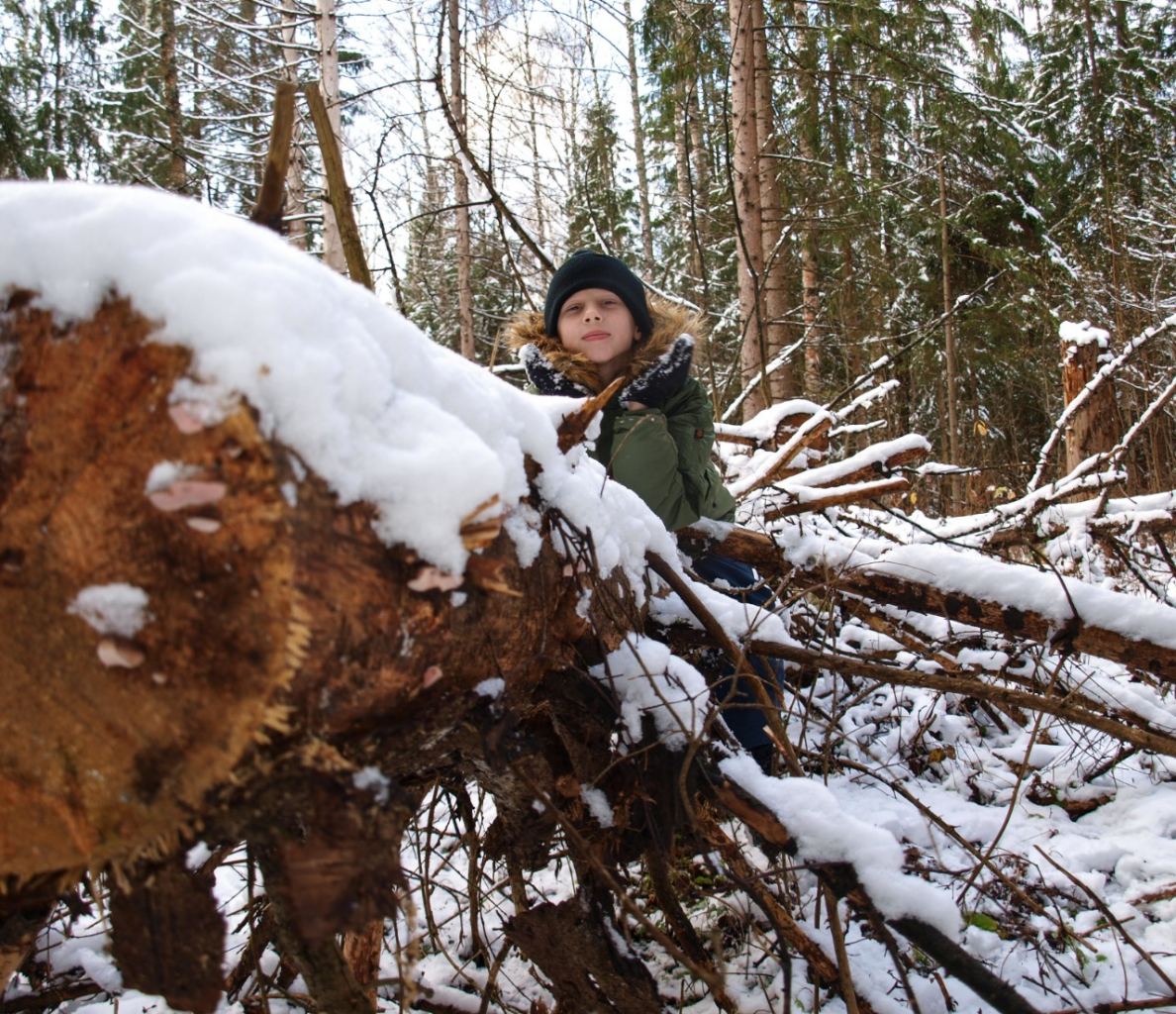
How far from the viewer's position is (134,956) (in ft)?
2.71

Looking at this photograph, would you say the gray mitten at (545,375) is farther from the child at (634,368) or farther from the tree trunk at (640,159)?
the tree trunk at (640,159)

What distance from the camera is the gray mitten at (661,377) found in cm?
242

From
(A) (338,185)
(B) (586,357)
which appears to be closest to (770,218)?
(B) (586,357)

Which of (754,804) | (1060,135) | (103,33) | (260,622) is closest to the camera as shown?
(260,622)

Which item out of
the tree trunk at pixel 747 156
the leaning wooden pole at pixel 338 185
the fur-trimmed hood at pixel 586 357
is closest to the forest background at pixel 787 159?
the tree trunk at pixel 747 156

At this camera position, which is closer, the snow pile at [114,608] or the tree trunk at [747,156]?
the snow pile at [114,608]

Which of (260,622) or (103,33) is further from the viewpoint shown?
(103,33)

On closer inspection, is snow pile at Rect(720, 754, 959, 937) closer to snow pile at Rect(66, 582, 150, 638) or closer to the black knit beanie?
snow pile at Rect(66, 582, 150, 638)

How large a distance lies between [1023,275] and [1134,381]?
2181 millimetres

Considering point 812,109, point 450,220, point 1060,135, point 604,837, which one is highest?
point 1060,135

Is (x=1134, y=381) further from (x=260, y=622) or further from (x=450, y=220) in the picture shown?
(x=260, y=622)

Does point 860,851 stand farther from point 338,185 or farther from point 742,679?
point 338,185

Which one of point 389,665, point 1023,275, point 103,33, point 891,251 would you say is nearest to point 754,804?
point 389,665

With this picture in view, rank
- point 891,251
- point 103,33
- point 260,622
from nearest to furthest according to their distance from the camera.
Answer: point 260,622, point 103,33, point 891,251
